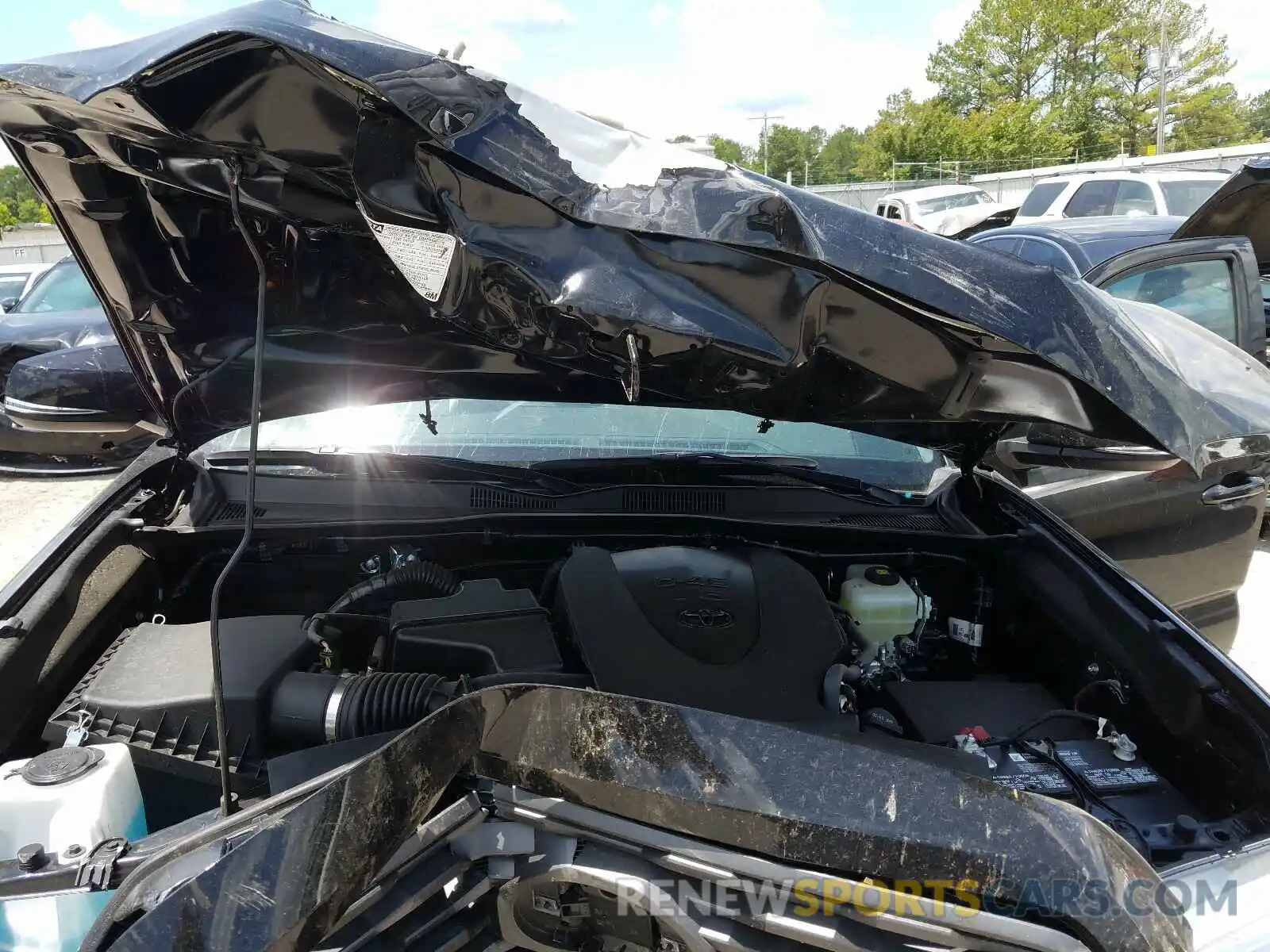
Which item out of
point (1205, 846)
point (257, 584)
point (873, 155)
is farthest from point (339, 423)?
point (873, 155)

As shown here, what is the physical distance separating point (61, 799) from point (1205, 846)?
1809 millimetres

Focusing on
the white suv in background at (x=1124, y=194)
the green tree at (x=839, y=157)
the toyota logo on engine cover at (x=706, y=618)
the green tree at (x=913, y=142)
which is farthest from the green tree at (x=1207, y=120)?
the toyota logo on engine cover at (x=706, y=618)

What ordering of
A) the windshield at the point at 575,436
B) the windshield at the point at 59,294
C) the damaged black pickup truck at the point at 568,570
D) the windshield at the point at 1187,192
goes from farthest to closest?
the windshield at the point at 1187,192 < the windshield at the point at 59,294 < the windshield at the point at 575,436 < the damaged black pickup truck at the point at 568,570

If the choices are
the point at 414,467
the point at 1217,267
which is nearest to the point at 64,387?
the point at 414,467

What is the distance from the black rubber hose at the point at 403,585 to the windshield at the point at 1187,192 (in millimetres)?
12209

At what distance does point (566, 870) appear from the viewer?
1.07 meters

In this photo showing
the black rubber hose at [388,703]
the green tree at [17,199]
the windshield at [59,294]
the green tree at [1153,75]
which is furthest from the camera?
the green tree at [17,199]

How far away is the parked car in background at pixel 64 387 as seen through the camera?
492 centimetres

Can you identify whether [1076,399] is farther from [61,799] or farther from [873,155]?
[873,155]

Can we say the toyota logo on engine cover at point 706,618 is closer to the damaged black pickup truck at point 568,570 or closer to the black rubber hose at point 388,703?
the damaged black pickup truck at point 568,570

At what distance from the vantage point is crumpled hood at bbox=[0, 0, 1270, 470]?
1.13 meters

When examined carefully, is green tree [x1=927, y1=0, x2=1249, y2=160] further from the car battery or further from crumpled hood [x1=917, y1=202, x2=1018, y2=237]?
the car battery

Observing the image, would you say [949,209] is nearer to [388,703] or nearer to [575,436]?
[575,436]

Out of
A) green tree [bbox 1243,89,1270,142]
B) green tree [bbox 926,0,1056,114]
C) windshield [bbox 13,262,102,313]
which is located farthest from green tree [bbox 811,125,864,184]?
windshield [bbox 13,262,102,313]
